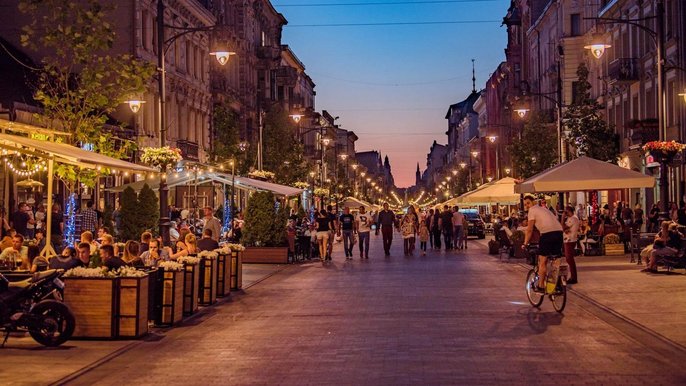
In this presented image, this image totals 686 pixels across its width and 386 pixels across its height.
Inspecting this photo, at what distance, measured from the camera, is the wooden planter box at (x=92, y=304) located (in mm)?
13695

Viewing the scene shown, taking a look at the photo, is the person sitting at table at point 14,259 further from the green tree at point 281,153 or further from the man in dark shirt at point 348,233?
the green tree at point 281,153

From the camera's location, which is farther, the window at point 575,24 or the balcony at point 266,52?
the balcony at point 266,52

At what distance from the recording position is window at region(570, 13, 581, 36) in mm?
66062

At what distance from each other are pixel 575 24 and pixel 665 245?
44.4 metres

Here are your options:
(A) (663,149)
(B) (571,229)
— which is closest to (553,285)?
(B) (571,229)

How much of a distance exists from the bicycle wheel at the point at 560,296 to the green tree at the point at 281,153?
46953 millimetres

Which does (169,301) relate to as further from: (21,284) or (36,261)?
(21,284)

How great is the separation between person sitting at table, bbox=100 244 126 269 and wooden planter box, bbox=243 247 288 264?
52.4 feet

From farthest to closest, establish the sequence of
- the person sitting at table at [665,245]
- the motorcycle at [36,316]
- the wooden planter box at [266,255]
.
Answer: the wooden planter box at [266,255] → the person sitting at table at [665,245] → the motorcycle at [36,316]

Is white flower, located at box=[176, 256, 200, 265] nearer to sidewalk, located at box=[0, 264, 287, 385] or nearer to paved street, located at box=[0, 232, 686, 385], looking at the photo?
paved street, located at box=[0, 232, 686, 385]

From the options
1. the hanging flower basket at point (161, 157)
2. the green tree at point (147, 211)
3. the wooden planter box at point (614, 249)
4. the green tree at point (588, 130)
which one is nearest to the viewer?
the green tree at point (147, 211)

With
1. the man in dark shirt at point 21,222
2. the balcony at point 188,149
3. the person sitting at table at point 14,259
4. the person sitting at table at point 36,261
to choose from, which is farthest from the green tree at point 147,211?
the balcony at point 188,149

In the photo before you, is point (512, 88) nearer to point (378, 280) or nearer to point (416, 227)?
point (416, 227)

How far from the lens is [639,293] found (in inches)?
757
